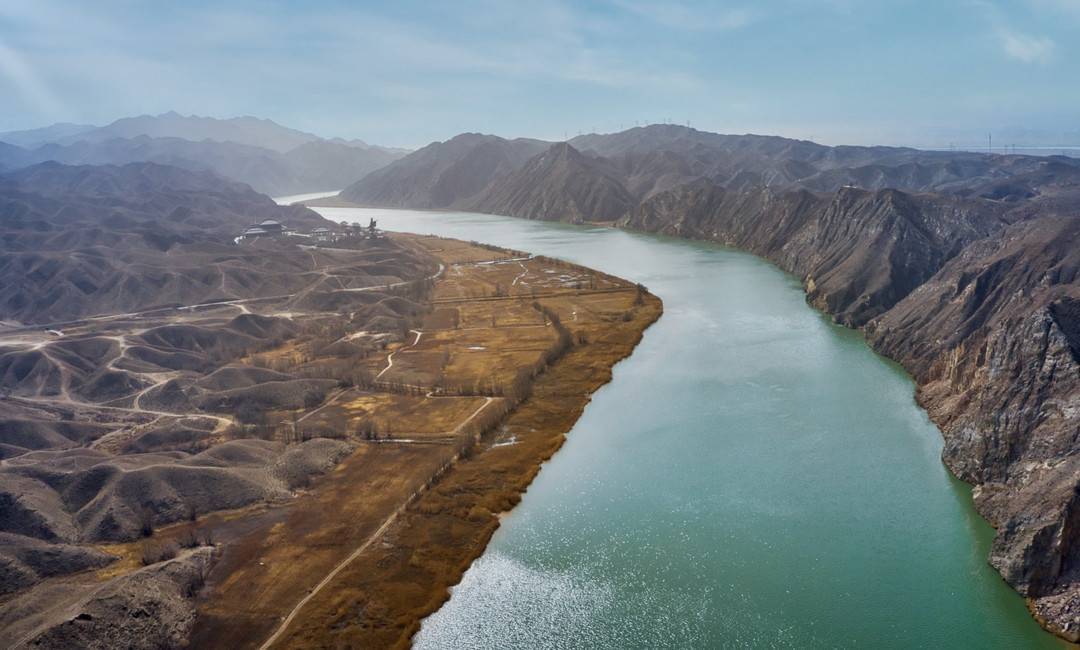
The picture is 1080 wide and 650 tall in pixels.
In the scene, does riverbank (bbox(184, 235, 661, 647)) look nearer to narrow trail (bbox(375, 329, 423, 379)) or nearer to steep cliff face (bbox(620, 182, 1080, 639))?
narrow trail (bbox(375, 329, 423, 379))

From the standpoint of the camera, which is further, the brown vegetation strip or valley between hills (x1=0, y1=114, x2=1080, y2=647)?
valley between hills (x1=0, y1=114, x2=1080, y2=647)

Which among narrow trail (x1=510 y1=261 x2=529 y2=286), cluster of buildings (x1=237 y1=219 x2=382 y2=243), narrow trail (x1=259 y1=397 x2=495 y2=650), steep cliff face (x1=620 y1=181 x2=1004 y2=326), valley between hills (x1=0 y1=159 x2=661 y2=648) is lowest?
narrow trail (x1=259 y1=397 x2=495 y2=650)

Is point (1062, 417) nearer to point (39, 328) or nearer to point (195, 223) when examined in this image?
point (39, 328)

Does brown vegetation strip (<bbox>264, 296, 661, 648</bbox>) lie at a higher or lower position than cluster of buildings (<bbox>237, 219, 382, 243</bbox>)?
lower

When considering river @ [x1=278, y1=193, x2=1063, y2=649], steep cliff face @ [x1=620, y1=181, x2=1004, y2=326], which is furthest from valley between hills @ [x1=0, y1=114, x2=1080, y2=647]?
river @ [x1=278, y1=193, x2=1063, y2=649]

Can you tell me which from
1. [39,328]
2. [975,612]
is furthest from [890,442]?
[39,328]

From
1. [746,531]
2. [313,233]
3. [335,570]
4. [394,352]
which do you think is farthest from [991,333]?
[313,233]

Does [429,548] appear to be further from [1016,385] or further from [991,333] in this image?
[991,333]
